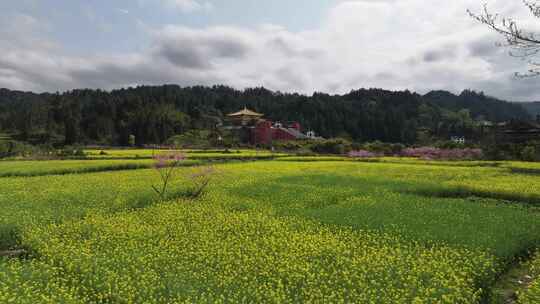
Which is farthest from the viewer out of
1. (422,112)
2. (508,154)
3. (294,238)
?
(422,112)

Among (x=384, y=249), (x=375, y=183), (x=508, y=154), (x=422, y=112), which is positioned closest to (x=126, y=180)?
(x=375, y=183)

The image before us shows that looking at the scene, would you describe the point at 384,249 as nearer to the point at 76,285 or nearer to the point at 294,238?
the point at 294,238

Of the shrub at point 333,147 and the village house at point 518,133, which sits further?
the shrub at point 333,147

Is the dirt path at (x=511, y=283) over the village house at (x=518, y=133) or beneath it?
beneath

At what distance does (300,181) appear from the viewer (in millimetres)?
25922

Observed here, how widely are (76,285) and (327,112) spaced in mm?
131545

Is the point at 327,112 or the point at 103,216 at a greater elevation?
the point at 327,112

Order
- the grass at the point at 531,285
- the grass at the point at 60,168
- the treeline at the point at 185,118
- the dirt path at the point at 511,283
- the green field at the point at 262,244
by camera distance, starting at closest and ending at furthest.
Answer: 1. the grass at the point at 531,285
2. the green field at the point at 262,244
3. the dirt path at the point at 511,283
4. the grass at the point at 60,168
5. the treeline at the point at 185,118

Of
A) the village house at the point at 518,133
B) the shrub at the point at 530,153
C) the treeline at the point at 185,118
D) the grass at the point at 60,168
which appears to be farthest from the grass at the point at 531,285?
the treeline at the point at 185,118

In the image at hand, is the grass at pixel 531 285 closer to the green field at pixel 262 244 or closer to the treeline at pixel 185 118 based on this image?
the green field at pixel 262 244

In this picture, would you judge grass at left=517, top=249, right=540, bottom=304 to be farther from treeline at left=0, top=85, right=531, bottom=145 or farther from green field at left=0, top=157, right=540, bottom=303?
treeline at left=0, top=85, right=531, bottom=145

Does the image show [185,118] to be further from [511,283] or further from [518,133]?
[511,283]

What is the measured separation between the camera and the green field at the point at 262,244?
29.3ft

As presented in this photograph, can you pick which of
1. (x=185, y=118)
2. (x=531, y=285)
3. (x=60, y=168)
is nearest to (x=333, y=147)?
(x=60, y=168)
